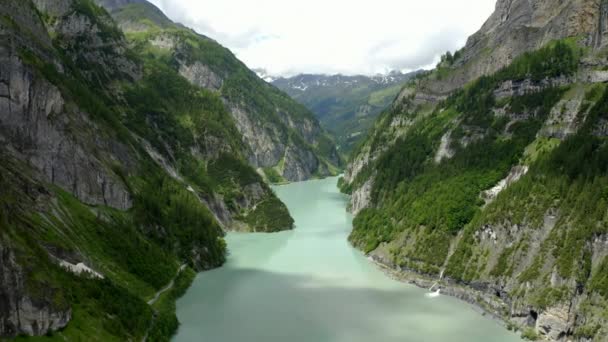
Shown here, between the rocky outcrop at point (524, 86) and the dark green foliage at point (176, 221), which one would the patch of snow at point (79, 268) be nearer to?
the dark green foliage at point (176, 221)

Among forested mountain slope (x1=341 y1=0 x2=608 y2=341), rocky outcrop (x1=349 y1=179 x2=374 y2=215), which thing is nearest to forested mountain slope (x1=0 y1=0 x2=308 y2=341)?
rocky outcrop (x1=349 y1=179 x2=374 y2=215)

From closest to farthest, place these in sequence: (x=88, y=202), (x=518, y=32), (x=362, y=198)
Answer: (x=88, y=202) → (x=518, y=32) → (x=362, y=198)

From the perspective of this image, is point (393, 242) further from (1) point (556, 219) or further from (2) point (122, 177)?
(2) point (122, 177)

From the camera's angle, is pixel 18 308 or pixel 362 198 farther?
pixel 362 198

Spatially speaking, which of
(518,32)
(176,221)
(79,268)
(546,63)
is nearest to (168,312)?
(79,268)

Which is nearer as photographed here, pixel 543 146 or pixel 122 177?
pixel 543 146

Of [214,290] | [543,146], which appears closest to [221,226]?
[214,290]

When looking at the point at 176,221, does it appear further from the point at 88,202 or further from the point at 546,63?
the point at 546,63
